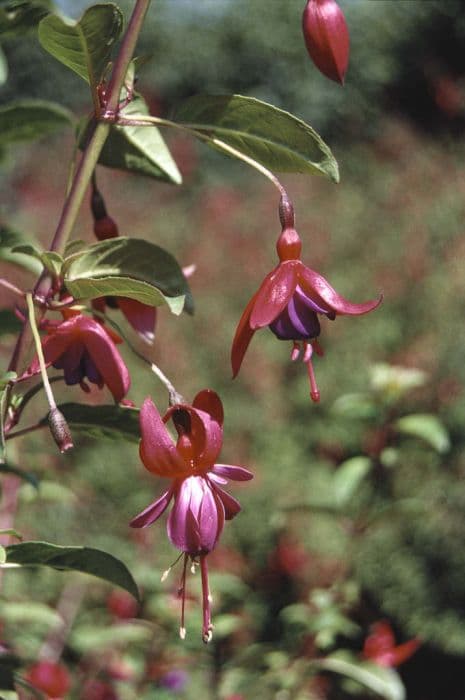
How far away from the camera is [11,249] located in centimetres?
74

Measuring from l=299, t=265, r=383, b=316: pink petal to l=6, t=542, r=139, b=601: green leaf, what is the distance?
Result: 261 millimetres

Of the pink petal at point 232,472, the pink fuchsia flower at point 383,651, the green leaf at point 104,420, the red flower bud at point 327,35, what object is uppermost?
the red flower bud at point 327,35

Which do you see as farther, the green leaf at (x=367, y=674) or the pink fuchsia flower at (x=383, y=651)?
the pink fuchsia flower at (x=383, y=651)

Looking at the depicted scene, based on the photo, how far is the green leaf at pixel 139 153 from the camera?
2.46 ft

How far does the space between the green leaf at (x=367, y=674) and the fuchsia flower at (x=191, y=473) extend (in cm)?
85

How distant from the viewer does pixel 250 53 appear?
23.3 feet

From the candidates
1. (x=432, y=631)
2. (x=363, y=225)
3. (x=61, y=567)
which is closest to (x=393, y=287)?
(x=363, y=225)

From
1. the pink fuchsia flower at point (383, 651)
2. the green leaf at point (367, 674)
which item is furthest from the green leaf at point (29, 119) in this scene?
the pink fuchsia flower at point (383, 651)

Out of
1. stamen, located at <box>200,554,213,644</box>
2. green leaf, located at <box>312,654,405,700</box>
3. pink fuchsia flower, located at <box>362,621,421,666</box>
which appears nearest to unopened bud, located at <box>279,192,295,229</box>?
stamen, located at <box>200,554,213,644</box>

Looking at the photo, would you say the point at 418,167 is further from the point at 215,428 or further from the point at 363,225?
the point at 215,428

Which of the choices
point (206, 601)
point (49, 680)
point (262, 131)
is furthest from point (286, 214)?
point (49, 680)

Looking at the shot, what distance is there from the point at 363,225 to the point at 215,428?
330 cm

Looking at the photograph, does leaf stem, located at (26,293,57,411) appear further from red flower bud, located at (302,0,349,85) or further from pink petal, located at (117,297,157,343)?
red flower bud, located at (302,0,349,85)

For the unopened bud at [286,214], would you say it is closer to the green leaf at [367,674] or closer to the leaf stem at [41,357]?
the leaf stem at [41,357]
